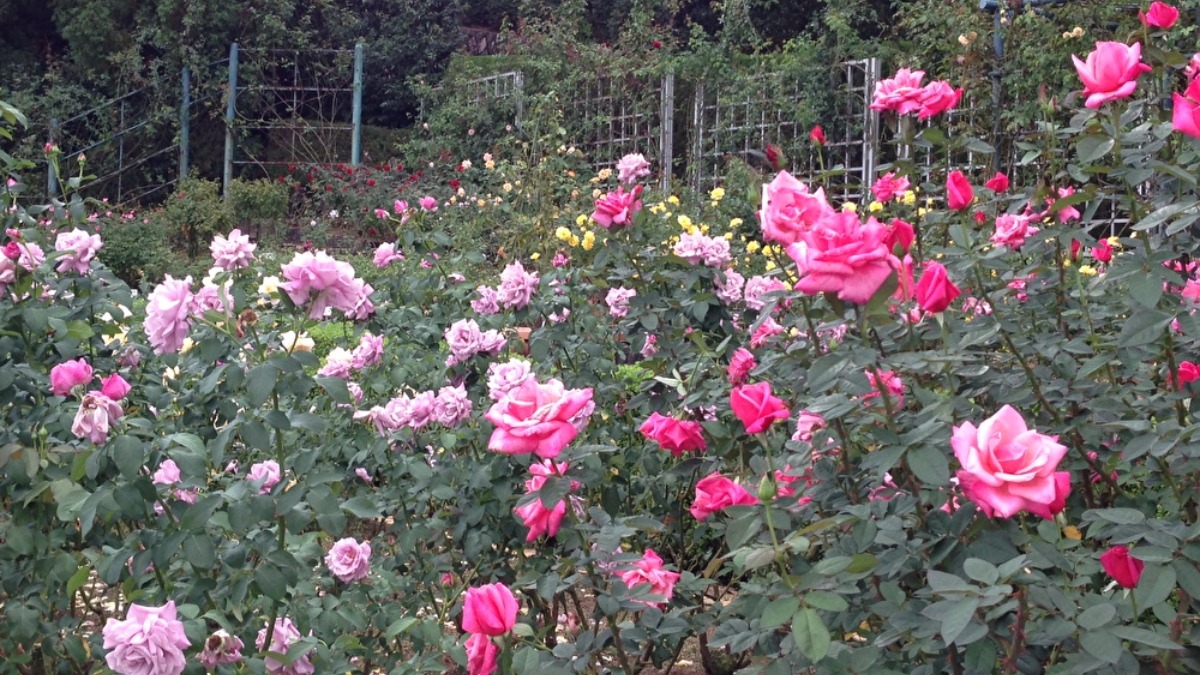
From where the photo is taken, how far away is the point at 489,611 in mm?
1095

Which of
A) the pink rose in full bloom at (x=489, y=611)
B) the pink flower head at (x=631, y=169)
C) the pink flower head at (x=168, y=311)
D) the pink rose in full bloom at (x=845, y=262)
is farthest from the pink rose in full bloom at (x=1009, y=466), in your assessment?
the pink flower head at (x=631, y=169)

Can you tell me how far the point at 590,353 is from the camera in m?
2.06

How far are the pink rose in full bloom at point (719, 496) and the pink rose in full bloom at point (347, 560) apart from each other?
21.6 inches

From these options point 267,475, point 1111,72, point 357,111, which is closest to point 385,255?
point 267,475

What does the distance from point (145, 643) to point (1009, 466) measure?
82 cm

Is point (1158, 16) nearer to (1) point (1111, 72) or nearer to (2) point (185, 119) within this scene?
(1) point (1111, 72)

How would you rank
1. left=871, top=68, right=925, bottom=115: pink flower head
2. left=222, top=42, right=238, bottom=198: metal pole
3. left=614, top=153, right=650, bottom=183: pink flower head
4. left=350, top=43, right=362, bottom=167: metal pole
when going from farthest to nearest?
left=222, top=42, right=238, bottom=198: metal pole
left=350, top=43, right=362, bottom=167: metal pole
left=614, top=153, right=650, bottom=183: pink flower head
left=871, top=68, right=925, bottom=115: pink flower head

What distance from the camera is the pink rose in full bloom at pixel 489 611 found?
3.59 feet

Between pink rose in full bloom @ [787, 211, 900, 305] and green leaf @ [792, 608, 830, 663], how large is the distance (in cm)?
27

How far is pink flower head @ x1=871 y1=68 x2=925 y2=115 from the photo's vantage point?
1.64 m

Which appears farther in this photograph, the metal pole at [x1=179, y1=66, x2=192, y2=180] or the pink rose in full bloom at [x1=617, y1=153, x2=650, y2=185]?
the metal pole at [x1=179, y1=66, x2=192, y2=180]

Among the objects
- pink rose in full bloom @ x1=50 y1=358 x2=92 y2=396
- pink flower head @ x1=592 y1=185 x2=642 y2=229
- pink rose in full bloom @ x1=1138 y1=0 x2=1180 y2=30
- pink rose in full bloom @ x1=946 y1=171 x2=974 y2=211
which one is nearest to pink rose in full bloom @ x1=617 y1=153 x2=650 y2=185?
pink flower head @ x1=592 y1=185 x2=642 y2=229

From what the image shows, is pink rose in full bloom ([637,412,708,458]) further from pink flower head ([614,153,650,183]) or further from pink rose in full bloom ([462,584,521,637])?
pink flower head ([614,153,650,183])

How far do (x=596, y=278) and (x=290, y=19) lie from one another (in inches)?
465
